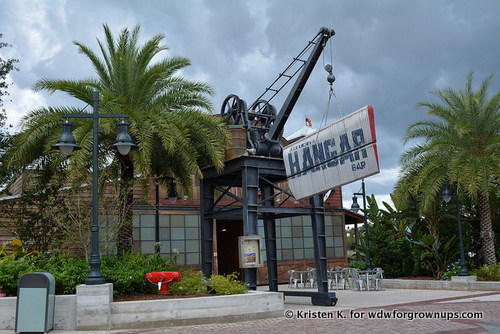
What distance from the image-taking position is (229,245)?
31547mm

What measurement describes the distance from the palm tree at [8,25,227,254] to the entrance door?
13.1 metres

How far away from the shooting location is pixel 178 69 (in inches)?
691

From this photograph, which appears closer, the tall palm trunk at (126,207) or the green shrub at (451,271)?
the tall palm trunk at (126,207)

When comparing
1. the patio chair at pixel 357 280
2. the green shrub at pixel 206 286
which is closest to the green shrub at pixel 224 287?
the green shrub at pixel 206 286

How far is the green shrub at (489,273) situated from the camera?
68.0ft

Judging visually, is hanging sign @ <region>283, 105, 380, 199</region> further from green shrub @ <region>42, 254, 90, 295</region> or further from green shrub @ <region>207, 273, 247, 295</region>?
green shrub @ <region>42, 254, 90, 295</region>

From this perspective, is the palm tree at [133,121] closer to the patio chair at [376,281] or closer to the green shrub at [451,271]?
the patio chair at [376,281]

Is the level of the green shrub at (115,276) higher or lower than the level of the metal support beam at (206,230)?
lower

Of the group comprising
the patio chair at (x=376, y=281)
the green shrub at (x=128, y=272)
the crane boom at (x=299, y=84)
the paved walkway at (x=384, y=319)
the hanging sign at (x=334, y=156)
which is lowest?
the paved walkway at (x=384, y=319)

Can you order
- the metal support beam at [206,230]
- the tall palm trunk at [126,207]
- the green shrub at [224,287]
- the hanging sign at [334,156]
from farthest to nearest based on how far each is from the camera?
the metal support beam at [206,230] → the tall palm trunk at [126,207] → the green shrub at [224,287] → the hanging sign at [334,156]

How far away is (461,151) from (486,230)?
11.8 feet

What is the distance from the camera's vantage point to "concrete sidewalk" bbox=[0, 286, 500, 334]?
10.7m

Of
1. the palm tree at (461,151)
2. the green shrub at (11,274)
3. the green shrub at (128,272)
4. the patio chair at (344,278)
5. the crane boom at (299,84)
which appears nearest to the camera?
the green shrub at (11,274)

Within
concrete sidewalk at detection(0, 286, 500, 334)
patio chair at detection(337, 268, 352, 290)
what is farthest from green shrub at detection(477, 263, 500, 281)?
patio chair at detection(337, 268, 352, 290)
